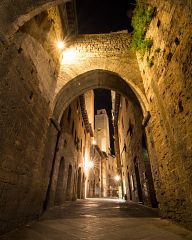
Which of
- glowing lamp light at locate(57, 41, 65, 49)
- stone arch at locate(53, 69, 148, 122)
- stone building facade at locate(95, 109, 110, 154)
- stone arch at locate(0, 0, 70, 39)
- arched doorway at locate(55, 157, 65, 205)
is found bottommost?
arched doorway at locate(55, 157, 65, 205)

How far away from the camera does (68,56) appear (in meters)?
7.96

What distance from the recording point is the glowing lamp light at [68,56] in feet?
25.6

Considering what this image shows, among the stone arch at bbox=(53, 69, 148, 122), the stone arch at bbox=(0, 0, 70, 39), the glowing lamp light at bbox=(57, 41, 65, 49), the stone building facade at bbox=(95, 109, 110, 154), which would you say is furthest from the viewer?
the stone building facade at bbox=(95, 109, 110, 154)

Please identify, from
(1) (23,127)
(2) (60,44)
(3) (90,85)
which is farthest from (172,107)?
(2) (60,44)

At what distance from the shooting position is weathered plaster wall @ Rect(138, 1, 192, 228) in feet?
11.1

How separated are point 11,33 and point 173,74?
385 centimetres

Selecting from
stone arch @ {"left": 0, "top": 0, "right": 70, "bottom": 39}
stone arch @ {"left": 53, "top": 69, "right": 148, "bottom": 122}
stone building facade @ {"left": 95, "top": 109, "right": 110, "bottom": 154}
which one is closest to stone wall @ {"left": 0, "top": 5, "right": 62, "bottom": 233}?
stone arch @ {"left": 0, "top": 0, "right": 70, "bottom": 39}

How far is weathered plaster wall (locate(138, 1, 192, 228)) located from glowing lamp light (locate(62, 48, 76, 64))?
12.3 ft

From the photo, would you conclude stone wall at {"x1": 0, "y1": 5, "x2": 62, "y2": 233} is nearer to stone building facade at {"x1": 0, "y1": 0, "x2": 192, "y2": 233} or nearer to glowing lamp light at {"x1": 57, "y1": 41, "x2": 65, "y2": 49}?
stone building facade at {"x1": 0, "y1": 0, "x2": 192, "y2": 233}

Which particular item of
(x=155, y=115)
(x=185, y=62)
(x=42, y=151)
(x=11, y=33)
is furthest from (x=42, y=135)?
(x=185, y=62)

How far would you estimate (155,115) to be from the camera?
529cm

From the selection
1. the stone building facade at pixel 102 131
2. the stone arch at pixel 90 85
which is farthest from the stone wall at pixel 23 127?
the stone building facade at pixel 102 131

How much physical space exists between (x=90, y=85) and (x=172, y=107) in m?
5.05

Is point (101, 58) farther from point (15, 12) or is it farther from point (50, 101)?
point (15, 12)
